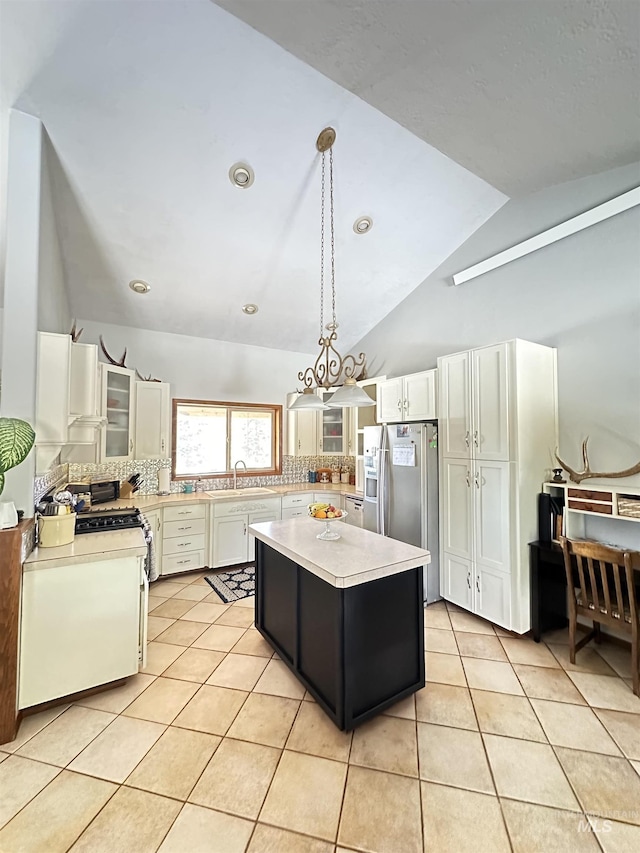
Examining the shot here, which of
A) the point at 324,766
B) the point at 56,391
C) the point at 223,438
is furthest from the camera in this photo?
the point at 223,438

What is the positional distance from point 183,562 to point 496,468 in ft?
10.8

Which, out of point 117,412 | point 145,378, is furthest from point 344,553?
point 145,378

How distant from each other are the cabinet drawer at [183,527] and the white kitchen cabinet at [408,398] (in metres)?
2.36

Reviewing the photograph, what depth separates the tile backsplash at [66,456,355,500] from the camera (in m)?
3.85

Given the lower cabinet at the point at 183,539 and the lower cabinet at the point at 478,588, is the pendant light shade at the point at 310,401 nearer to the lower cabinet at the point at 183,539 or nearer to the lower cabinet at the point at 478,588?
the lower cabinet at the point at 478,588

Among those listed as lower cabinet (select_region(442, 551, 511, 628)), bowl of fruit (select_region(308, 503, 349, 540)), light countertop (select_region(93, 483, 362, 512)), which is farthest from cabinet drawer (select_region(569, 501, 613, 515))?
light countertop (select_region(93, 483, 362, 512))

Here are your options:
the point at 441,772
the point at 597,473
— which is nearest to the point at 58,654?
the point at 441,772

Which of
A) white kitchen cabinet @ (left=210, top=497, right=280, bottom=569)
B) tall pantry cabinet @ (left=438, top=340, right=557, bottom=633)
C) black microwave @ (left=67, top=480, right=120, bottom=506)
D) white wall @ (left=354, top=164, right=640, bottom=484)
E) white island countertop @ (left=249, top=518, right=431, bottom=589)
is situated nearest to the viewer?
white island countertop @ (left=249, top=518, right=431, bottom=589)

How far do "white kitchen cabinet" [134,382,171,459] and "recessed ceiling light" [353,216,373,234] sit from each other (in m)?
2.61

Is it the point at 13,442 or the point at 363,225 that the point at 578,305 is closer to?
the point at 363,225

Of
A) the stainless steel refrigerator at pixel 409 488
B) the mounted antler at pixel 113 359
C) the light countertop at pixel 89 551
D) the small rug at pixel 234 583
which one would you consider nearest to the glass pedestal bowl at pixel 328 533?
the light countertop at pixel 89 551

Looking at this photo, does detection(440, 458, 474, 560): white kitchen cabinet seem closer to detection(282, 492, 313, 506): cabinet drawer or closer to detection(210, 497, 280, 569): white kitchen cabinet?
detection(282, 492, 313, 506): cabinet drawer

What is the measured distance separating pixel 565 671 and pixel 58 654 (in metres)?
3.17

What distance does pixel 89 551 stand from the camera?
2.13 m
